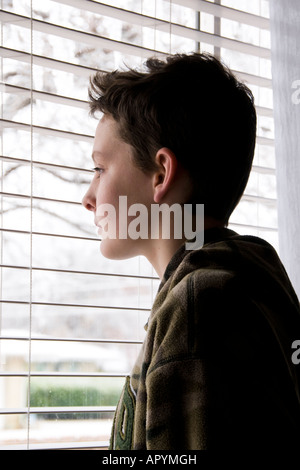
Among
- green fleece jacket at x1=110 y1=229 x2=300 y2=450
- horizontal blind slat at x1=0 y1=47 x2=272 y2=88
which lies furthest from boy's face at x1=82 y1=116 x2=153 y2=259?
horizontal blind slat at x1=0 y1=47 x2=272 y2=88

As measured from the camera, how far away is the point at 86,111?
142cm

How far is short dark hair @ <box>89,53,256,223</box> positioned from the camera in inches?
39.7

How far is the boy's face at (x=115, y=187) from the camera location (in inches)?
41.0

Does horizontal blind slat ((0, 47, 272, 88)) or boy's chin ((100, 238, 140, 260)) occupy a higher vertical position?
horizontal blind slat ((0, 47, 272, 88))

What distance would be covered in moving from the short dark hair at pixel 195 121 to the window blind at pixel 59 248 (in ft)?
1.02

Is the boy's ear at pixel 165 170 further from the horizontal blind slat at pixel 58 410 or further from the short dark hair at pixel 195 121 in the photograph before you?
the horizontal blind slat at pixel 58 410

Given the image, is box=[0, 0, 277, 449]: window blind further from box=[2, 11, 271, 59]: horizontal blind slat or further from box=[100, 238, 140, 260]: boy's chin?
box=[100, 238, 140, 260]: boy's chin

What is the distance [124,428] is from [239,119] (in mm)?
488

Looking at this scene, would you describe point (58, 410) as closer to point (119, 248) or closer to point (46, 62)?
point (119, 248)

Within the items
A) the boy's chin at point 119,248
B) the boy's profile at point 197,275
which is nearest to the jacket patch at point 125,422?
the boy's profile at point 197,275
